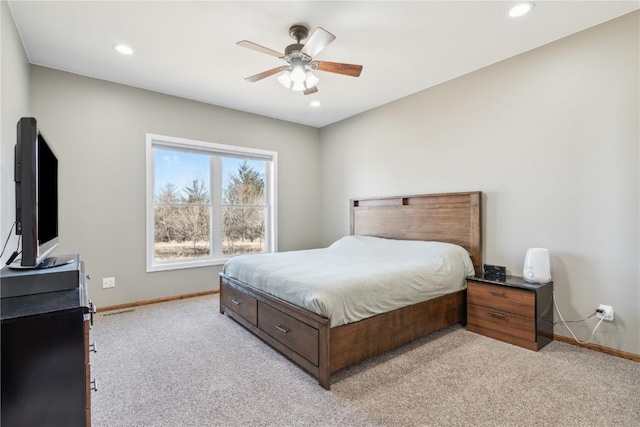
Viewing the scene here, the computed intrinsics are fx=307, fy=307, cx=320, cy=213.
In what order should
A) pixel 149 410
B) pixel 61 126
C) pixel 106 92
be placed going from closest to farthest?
pixel 149 410, pixel 61 126, pixel 106 92

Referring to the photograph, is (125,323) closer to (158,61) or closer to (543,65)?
(158,61)

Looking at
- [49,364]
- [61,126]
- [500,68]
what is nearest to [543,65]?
[500,68]

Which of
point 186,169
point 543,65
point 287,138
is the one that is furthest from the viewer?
point 287,138

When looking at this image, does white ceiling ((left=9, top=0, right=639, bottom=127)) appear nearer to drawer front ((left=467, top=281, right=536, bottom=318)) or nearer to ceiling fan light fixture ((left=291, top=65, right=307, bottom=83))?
ceiling fan light fixture ((left=291, top=65, right=307, bottom=83))

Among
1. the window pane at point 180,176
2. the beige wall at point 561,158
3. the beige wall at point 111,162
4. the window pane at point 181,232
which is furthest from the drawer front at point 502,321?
the window pane at point 180,176

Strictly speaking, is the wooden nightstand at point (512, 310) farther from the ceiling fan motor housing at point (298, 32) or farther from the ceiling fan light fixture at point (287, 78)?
the ceiling fan motor housing at point (298, 32)

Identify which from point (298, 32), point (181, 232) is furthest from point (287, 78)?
point (181, 232)

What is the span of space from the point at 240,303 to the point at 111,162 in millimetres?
2355

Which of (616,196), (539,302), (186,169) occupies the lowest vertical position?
(539,302)

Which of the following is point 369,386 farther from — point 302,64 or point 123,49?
point 123,49

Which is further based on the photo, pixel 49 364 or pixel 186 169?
pixel 186 169

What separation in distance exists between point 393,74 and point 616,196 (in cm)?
236

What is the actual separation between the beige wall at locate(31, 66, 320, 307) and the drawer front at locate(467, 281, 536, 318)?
3.38 meters

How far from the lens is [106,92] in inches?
143
